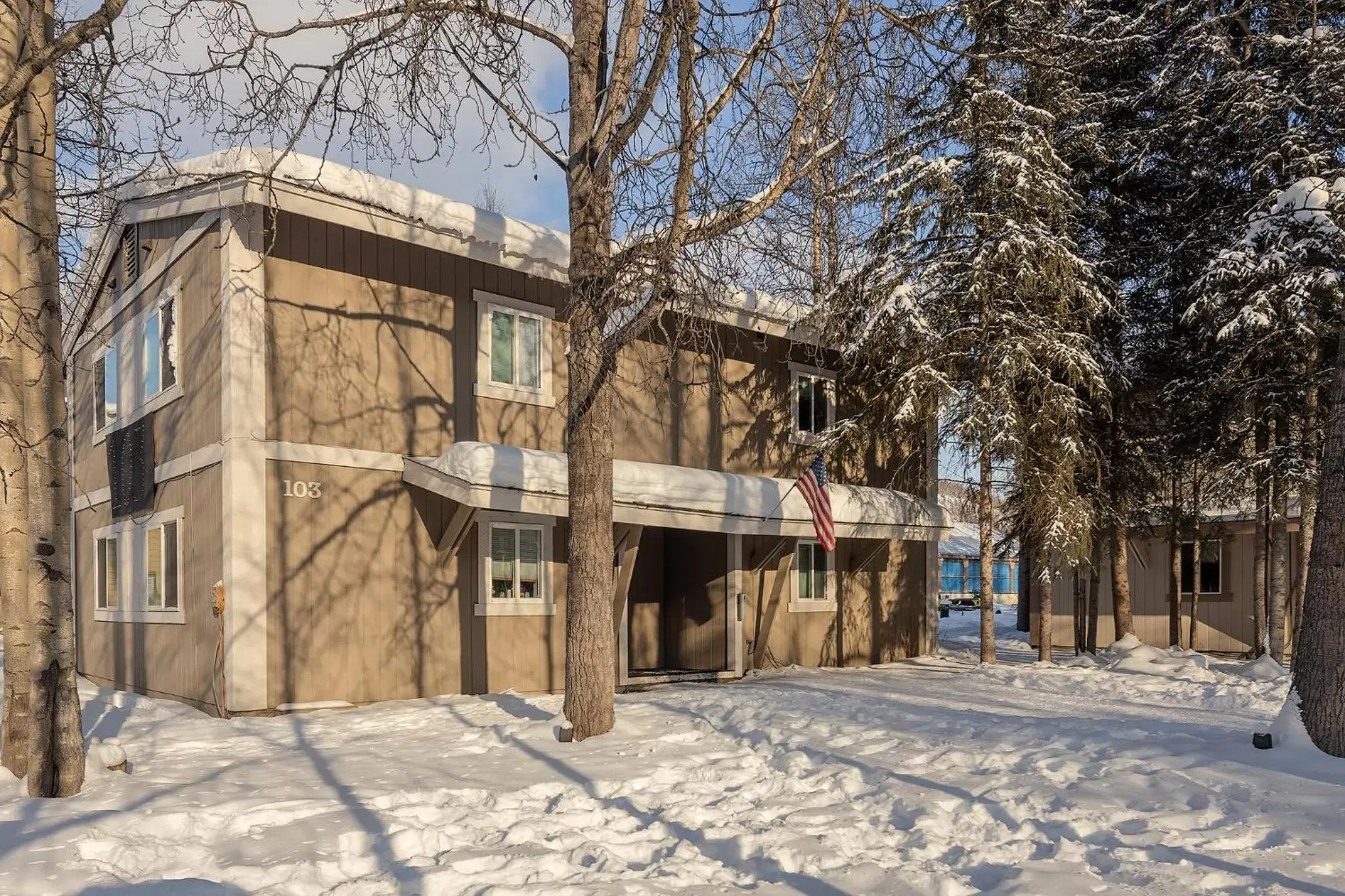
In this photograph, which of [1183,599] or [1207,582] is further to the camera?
[1183,599]

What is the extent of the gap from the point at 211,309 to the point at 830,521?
7384 millimetres

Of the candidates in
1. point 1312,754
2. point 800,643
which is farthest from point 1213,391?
point 1312,754

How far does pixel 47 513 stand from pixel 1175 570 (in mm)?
19413

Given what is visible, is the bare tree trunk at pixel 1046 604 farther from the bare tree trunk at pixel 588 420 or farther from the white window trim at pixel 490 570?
the bare tree trunk at pixel 588 420

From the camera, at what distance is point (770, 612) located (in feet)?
45.6

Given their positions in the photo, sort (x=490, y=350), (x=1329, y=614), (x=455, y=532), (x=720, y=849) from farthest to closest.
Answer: (x=490, y=350) → (x=455, y=532) → (x=1329, y=614) → (x=720, y=849)

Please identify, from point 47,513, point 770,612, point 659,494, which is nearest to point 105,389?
point 659,494

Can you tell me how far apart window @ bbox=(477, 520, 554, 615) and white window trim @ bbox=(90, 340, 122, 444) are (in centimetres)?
584

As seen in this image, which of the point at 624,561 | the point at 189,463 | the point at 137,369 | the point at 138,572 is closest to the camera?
the point at 189,463

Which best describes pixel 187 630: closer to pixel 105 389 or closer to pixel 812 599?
pixel 105 389

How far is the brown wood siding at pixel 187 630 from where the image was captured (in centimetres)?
1012

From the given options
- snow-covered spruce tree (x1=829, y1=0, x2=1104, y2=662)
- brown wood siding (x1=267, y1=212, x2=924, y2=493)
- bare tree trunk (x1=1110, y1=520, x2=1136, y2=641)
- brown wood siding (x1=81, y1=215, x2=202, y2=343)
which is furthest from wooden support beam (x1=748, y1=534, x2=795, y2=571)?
brown wood siding (x1=81, y1=215, x2=202, y2=343)

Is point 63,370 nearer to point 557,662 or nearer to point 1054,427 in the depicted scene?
point 557,662

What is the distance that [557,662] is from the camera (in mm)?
12062
